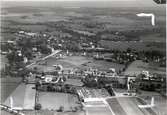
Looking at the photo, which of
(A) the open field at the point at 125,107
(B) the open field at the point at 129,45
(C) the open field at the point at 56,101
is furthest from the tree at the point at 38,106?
(B) the open field at the point at 129,45

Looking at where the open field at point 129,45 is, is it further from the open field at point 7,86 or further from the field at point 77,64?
the open field at point 7,86

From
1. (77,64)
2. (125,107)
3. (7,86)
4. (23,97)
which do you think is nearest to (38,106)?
(23,97)

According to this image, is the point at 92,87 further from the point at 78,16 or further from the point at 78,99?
the point at 78,16

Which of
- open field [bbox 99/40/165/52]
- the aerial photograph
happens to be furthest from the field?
open field [bbox 99/40/165/52]

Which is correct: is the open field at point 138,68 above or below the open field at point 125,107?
above

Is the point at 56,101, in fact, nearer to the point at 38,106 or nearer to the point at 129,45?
the point at 38,106

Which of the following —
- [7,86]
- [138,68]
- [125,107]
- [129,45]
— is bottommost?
[125,107]

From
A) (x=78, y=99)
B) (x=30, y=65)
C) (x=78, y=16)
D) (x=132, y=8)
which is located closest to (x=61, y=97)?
(x=78, y=99)
